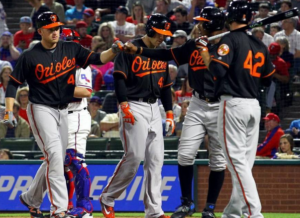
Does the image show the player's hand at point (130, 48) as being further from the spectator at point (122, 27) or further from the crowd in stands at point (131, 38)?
the spectator at point (122, 27)

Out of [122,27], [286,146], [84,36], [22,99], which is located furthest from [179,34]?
[286,146]

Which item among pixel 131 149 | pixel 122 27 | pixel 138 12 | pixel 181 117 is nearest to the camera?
pixel 131 149

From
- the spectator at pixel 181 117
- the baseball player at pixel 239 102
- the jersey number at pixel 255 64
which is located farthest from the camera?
the spectator at pixel 181 117

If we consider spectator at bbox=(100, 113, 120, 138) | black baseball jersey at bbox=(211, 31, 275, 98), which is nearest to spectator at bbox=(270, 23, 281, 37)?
spectator at bbox=(100, 113, 120, 138)

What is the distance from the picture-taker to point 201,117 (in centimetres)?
725

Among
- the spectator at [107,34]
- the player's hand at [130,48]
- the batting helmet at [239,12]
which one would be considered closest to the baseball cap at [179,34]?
the spectator at [107,34]

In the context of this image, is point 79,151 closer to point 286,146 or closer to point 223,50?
point 223,50

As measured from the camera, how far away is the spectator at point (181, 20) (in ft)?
44.2

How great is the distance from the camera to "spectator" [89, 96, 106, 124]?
36.5 ft

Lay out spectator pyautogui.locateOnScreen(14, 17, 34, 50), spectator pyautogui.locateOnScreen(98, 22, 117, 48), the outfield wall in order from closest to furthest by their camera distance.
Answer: the outfield wall, spectator pyautogui.locateOnScreen(98, 22, 117, 48), spectator pyautogui.locateOnScreen(14, 17, 34, 50)

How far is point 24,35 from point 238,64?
835cm

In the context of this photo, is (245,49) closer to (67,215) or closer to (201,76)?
(201,76)

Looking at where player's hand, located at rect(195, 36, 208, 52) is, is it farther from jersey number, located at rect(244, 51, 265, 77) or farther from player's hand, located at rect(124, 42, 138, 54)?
player's hand, located at rect(124, 42, 138, 54)

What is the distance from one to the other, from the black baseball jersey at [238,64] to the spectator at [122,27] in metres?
7.17
